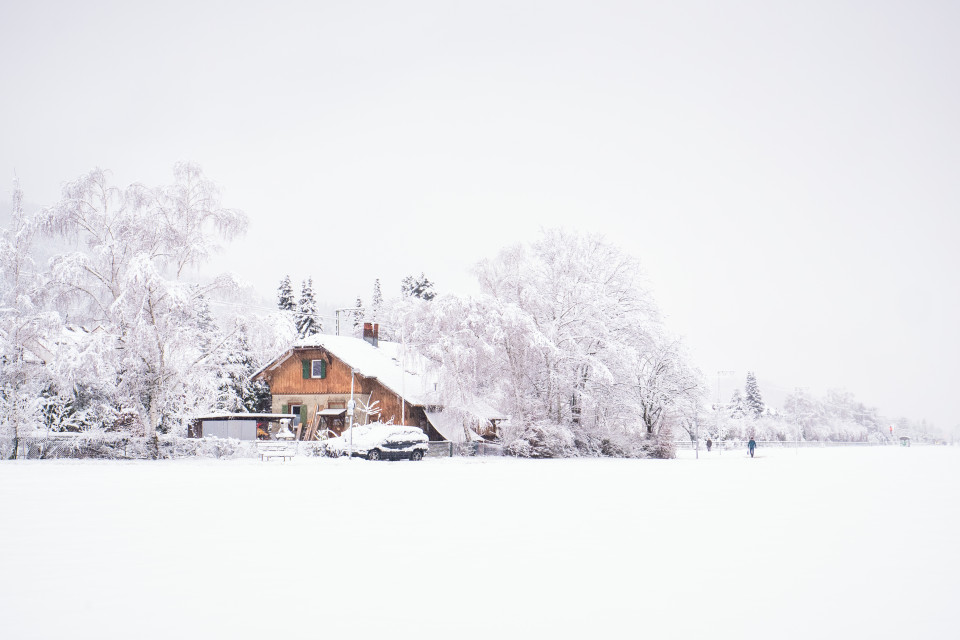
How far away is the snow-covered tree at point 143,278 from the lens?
3231cm

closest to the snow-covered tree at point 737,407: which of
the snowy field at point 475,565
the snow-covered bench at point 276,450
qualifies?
the snow-covered bench at point 276,450

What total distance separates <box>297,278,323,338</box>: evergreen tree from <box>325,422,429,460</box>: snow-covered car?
36309 millimetres

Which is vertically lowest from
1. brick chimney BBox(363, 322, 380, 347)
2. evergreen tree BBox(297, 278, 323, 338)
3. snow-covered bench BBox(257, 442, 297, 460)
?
snow-covered bench BBox(257, 442, 297, 460)

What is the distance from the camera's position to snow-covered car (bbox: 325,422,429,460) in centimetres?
3759

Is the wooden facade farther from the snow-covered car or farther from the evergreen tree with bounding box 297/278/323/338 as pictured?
the evergreen tree with bounding box 297/278/323/338

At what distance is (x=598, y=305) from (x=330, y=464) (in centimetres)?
1927

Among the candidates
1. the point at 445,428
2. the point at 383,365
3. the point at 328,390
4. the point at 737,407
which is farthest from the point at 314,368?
the point at 737,407

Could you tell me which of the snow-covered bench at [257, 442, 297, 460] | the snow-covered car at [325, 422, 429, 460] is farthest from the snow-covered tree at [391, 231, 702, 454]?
the snow-covered bench at [257, 442, 297, 460]

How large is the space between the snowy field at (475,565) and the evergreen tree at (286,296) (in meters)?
65.7

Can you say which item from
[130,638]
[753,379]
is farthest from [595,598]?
[753,379]

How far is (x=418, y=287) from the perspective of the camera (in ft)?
307

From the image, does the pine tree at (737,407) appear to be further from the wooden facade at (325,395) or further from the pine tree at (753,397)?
the wooden facade at (325,395)

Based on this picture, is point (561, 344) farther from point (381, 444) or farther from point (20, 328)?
point (20, 328)

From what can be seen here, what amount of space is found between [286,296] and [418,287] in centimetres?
1757
